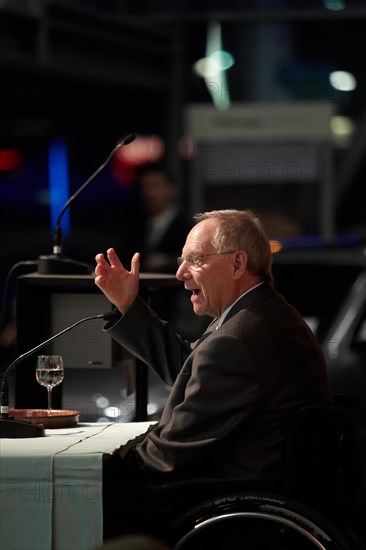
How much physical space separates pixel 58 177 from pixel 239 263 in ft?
39.4

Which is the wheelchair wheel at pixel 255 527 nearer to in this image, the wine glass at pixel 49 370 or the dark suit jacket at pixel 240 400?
the dark suit jacket at pixel 240 400

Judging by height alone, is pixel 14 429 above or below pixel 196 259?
below

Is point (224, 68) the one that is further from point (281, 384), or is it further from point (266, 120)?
point (281, 384)

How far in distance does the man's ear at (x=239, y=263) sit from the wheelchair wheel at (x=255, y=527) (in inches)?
30.6

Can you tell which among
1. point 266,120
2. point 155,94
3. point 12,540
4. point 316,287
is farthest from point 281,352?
point 155,94

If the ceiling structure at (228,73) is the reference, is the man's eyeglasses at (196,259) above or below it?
below

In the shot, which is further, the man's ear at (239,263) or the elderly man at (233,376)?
the man's ear at (239,263)

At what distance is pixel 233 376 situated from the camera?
4.08 meters

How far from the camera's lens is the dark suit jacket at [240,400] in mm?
4074

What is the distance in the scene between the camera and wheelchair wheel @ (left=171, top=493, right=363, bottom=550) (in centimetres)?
395

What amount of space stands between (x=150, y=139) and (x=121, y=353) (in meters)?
10.6

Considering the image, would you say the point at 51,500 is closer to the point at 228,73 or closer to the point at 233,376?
the point at 233,376

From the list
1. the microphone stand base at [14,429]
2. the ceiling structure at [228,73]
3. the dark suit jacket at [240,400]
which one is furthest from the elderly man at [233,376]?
the ceiling structure at [228,73]

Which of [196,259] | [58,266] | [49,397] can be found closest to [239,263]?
[196,259]
